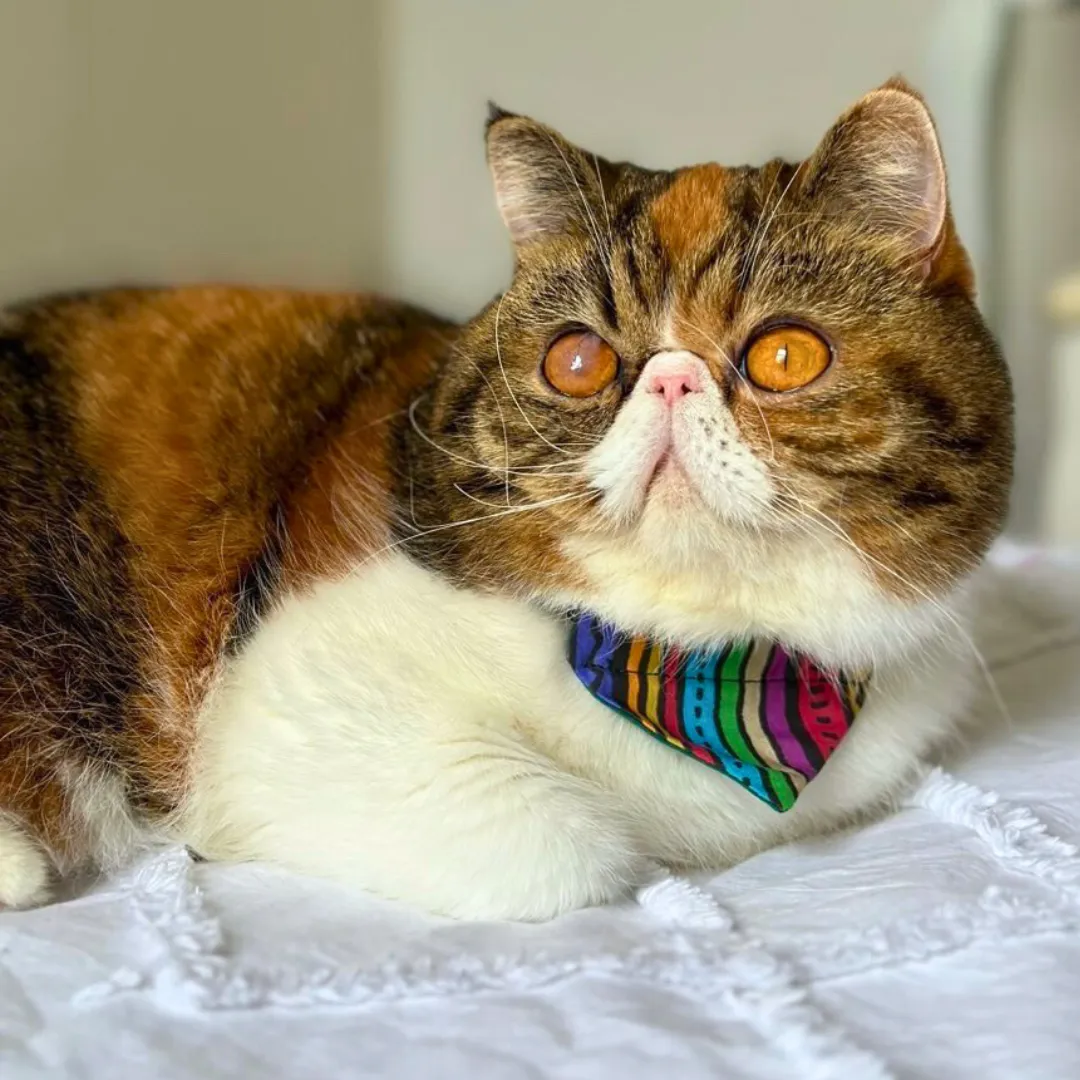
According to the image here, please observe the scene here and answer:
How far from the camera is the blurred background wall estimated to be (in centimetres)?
187

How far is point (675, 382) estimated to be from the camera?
2.63 feet

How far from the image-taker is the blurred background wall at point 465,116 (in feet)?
6.12

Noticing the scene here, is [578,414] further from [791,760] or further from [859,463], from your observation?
[791,760]

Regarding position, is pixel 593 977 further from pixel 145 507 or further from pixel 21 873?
pixel 145 507

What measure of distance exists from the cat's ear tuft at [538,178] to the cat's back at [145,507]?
0.23 m

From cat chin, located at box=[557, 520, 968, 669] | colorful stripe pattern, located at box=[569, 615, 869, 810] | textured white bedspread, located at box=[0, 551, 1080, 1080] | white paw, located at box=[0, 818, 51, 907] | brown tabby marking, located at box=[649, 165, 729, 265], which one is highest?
brown tabby marking, located at box=[649, 165, 729, 265]

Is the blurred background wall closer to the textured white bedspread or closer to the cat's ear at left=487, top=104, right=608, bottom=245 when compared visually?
the cat's ear at left=487, top=104, right=608, bottom=245

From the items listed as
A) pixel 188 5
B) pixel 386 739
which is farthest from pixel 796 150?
pixel 386 739

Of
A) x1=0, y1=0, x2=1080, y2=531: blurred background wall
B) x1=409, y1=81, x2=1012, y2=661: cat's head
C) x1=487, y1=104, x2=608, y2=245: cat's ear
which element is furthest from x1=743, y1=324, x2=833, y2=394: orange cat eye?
x1=0, y1=0, x2=1080, y2=531: blurred background wall

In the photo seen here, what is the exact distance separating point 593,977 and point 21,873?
0.46m

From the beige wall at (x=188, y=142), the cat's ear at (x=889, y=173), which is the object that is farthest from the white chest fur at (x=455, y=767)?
the beige wall at (x=188, y=142)

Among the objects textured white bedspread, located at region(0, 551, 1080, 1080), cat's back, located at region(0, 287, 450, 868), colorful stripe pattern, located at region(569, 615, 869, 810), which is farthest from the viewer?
cat's back, located at region(0, 287, 450, 868)

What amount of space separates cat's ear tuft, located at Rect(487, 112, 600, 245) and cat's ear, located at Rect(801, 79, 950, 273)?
0.64ft

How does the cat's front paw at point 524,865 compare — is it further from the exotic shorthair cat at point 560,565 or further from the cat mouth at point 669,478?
the cat mouth at point 669,478
